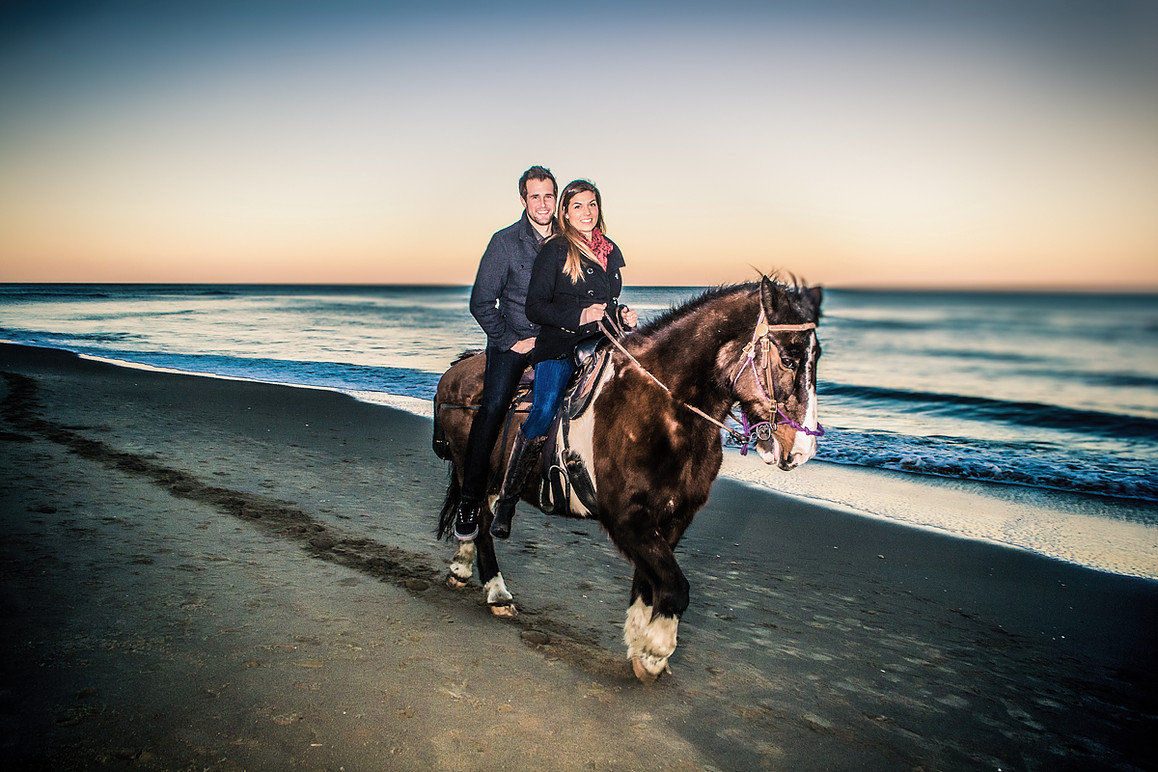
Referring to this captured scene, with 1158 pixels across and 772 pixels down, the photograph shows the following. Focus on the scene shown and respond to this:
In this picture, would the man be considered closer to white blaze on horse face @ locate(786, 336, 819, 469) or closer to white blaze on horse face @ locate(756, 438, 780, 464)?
white blaze on horse face @ locate(756, 438, 780, 464)

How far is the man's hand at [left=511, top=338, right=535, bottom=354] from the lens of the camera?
4125 mm

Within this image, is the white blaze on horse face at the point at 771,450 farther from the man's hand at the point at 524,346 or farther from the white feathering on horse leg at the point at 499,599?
the white feathering on horse leg at the point at 499,599

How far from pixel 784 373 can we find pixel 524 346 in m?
1.67

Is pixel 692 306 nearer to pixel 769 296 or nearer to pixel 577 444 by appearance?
pixel 769 296

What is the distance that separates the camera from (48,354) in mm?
18484

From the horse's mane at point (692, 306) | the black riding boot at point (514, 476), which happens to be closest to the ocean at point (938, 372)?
the horse's mane at point (692, 306)

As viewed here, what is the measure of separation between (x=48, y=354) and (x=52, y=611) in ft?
63.5

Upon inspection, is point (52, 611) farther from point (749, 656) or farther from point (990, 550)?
point (990, 550)

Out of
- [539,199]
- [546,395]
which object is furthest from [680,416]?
[539,199]

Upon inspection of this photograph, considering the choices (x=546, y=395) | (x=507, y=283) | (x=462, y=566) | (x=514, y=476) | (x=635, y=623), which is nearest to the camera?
(x=635, y=623)

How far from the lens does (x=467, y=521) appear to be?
4477mm

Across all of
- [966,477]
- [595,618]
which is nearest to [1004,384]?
[966,477]

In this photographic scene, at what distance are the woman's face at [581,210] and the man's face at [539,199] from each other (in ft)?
1.38

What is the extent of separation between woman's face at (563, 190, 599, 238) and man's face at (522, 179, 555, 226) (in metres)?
0.42
